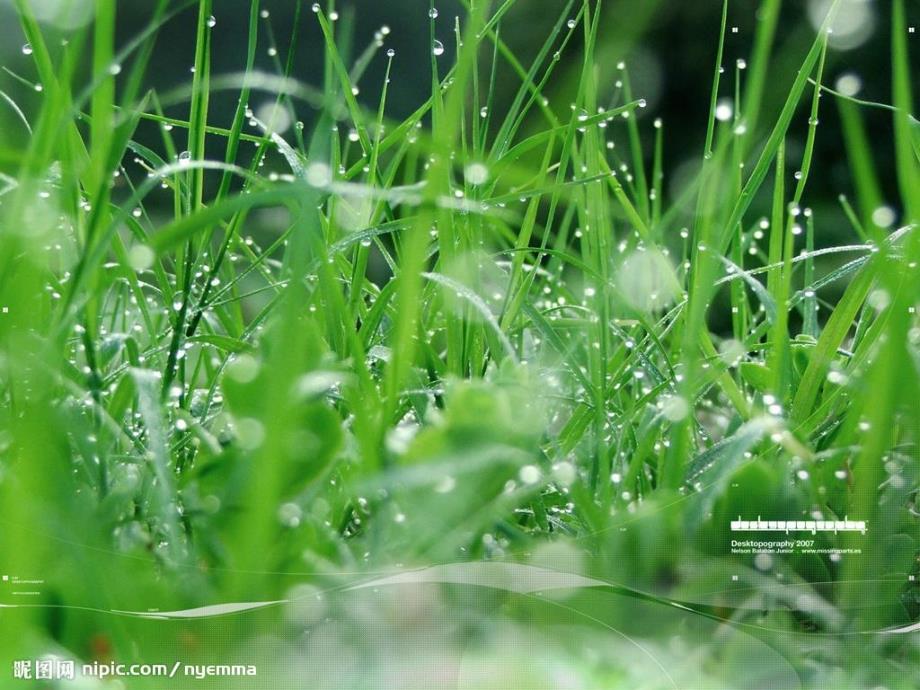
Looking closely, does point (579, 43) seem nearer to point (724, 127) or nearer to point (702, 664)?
point (724, 127)

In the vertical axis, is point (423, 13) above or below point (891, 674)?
above

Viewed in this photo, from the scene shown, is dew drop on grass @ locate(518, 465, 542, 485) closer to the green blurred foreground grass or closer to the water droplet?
the green blurred foreground grass

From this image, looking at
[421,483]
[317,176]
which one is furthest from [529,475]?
[317,176]

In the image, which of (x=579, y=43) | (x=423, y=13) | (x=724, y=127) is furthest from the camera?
(x=579, y=43)

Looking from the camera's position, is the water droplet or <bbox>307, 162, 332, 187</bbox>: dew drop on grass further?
the water droplet

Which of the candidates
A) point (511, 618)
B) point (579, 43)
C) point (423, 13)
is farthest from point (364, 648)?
point (579, 43)

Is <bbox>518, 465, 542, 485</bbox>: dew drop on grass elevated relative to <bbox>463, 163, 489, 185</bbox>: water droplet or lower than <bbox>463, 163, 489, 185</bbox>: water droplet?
lower

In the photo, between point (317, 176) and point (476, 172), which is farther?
point (476, 172)

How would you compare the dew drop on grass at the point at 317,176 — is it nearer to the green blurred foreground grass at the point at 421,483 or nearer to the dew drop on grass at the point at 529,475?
the green blurred foreground grass at the point at 421,483

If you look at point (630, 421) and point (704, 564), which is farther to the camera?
point (630, 421)

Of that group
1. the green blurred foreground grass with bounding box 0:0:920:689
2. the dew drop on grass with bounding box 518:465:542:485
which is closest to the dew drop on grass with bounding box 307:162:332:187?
the green blurred foreground grass with bounding box 0:0:920:689

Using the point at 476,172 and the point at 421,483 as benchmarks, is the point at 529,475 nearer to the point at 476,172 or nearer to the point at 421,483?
the point at 421,483
